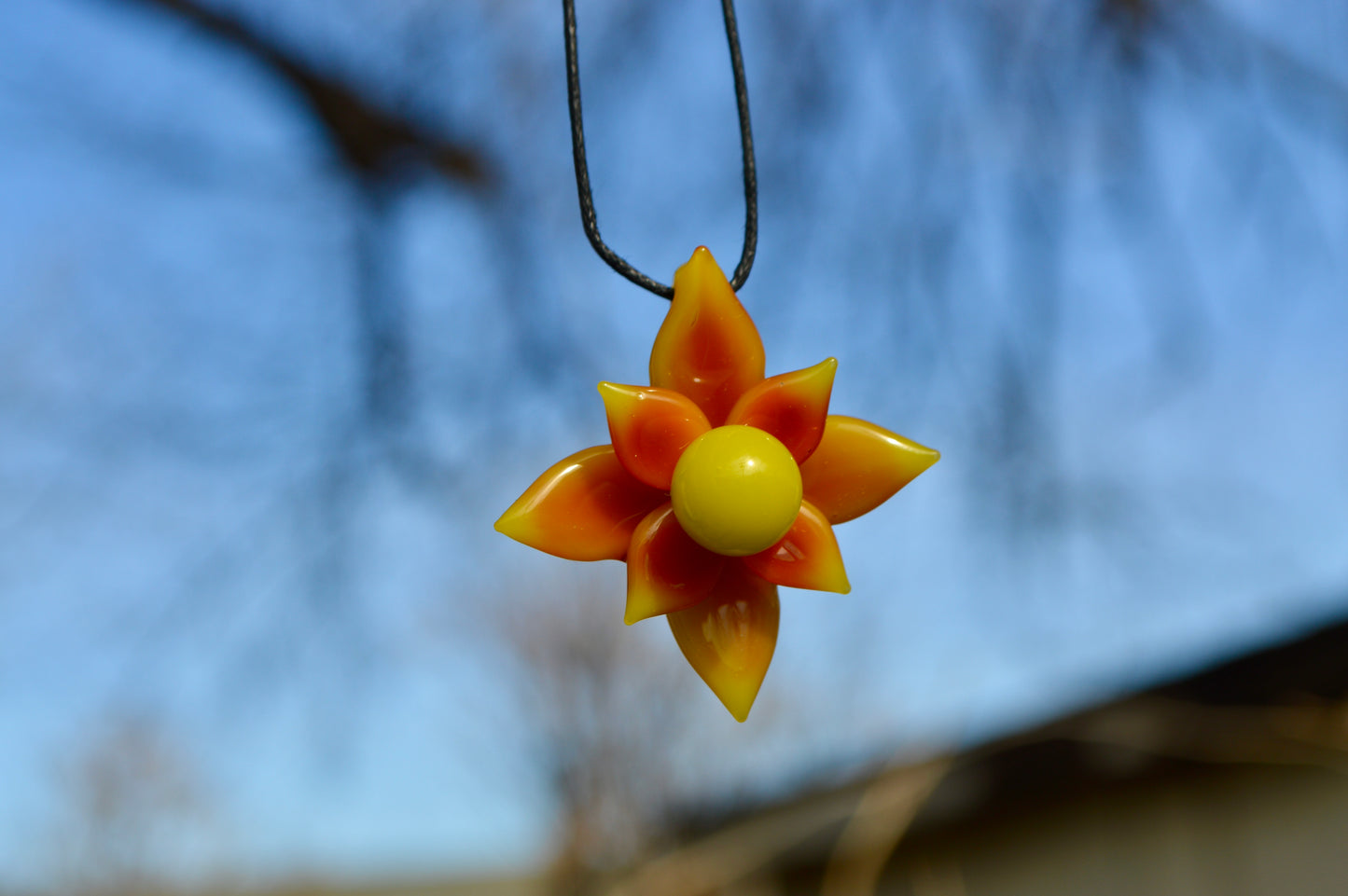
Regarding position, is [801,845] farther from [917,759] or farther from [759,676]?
[759,676]

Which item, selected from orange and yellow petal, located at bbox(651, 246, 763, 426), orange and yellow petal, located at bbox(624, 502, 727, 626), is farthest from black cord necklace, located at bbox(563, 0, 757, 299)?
orange and yellow petal, located at bbox(624, 502, 727, 626)

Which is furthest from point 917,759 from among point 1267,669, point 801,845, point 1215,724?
point 1267,669

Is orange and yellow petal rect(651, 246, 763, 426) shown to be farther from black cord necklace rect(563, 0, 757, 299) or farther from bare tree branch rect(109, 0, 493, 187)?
bare tree branch rect(109, 0, 493, 187)

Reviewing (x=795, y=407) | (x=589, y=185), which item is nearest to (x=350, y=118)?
(x=589, y=185)

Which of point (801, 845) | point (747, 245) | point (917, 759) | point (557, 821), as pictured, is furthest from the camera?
point (557, 821)

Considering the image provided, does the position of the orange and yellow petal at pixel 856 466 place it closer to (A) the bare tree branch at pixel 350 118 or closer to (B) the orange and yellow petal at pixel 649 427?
(B) the orange and yellow petal at pixel 649 427

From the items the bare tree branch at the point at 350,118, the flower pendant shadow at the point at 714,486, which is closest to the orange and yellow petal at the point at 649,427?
the flower pendant shadow at the point at 714,486

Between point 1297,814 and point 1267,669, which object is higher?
point 1267,669

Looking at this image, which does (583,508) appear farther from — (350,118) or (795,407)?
(350,118)
